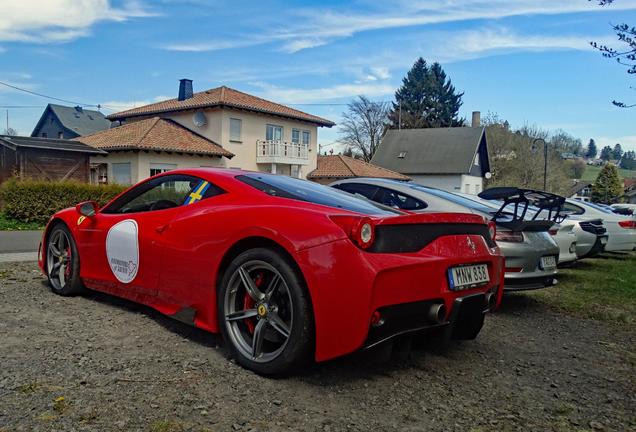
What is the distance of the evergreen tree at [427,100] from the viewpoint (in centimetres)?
6662

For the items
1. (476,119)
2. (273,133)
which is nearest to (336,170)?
(273,133)

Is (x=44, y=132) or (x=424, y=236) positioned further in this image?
(x=44, y=132)

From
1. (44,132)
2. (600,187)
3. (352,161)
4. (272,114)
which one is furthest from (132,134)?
(600,187)

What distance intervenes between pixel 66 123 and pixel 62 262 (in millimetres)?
57026

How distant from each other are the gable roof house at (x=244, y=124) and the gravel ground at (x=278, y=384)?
1033 inches

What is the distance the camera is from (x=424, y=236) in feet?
10.3

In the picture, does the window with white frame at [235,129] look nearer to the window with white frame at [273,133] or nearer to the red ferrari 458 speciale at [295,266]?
the window with white frame at [273,133]

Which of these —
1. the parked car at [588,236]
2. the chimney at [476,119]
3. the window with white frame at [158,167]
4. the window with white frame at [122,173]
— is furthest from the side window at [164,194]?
the chimney at [476,119]

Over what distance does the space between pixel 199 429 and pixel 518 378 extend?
2135mm

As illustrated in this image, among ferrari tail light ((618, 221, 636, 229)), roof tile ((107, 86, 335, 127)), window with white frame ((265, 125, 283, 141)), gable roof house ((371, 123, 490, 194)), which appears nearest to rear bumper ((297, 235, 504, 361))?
ferrari tail light ((618, 221, 636, 229))

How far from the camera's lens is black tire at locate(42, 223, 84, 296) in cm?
497

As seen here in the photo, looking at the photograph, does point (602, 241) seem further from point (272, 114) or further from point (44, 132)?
point (44, 132)

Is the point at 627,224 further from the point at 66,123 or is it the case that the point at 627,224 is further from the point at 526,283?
the point at 66,123

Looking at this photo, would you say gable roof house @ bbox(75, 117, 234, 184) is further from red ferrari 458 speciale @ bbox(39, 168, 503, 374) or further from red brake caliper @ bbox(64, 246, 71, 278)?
red ferrari 458 speciale @ bbox(39, 168, 503, 374)
